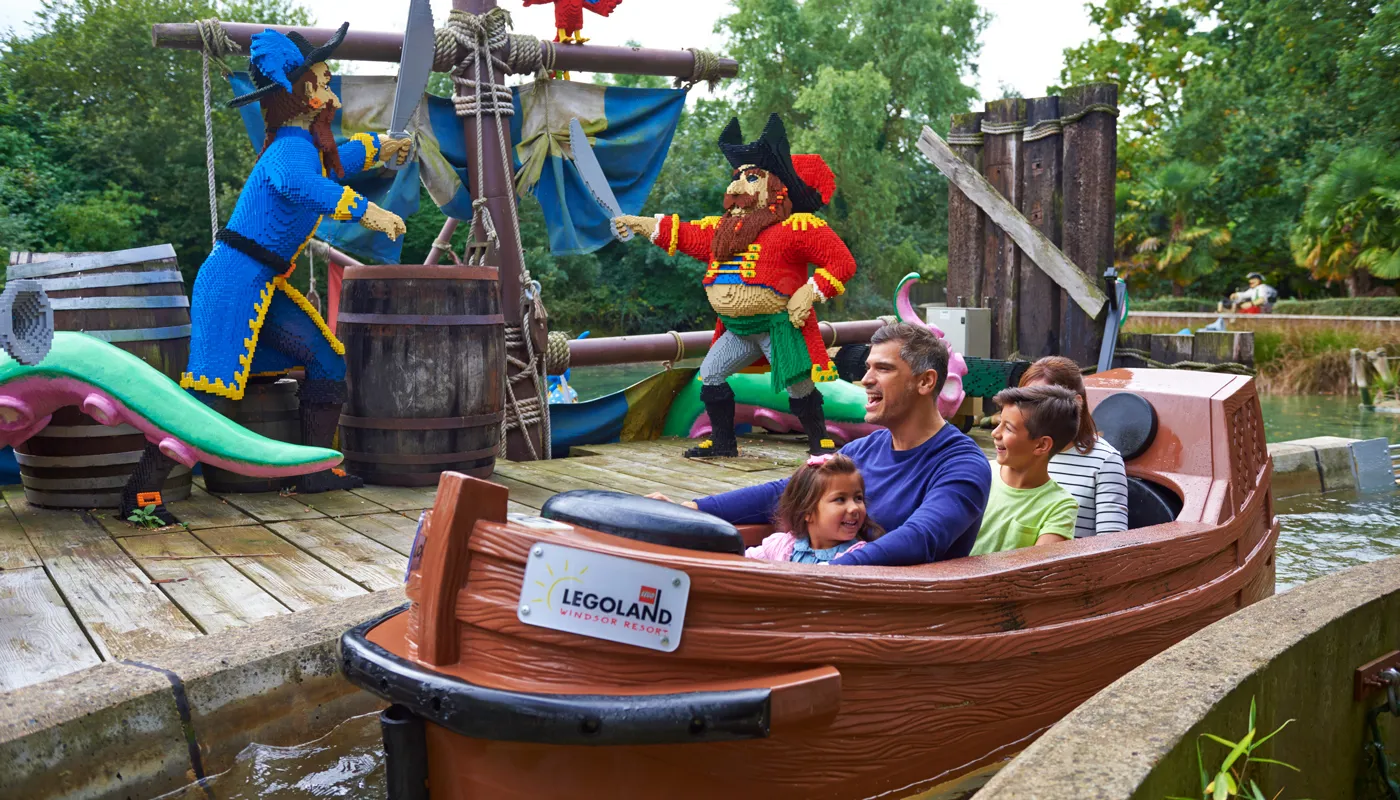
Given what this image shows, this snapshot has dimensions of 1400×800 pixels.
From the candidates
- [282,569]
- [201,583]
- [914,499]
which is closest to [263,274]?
[282,569]

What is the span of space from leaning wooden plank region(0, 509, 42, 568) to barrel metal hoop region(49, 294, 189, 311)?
779mm

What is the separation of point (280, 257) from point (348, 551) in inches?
56.2

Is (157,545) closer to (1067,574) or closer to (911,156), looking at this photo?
(1067,574)

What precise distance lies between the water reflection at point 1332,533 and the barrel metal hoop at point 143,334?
446 centimetres

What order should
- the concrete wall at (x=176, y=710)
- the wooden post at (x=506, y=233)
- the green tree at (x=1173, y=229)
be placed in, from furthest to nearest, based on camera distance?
the green tree at (x=1173, y=229), the wooden post at (x=506, y=233), the concrete wall at (x=176, y=710)

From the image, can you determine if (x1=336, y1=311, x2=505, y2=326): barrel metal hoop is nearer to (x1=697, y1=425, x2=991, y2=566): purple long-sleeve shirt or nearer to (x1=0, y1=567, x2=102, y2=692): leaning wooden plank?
(x1=0, y1=567, x2=102, y2=692): leaning wooden plank

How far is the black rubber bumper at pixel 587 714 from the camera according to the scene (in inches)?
68.4

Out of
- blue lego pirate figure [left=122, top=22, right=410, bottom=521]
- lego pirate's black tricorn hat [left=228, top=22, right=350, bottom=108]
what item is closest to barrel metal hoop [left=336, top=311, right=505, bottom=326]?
blue lego pirate figure [left=122, top=22, right=410, bottom=521]

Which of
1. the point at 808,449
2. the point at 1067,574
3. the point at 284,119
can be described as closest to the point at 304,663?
the point at 1067,574

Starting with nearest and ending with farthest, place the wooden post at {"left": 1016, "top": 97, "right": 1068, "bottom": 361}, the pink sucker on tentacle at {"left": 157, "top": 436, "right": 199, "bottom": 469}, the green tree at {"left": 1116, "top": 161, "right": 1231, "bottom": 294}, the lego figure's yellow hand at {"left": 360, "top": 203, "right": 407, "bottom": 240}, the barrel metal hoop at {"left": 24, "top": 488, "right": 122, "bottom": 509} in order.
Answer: the pink sucker on tentacle at {"left": 157, "top": 436, "right": 199, "bottom": 469} < the barrel metal hoop at {"left": 24, "top": 488, "right": 122, "bottom": 509} < the lego figure's yellow hand at {"left": 360, "top": 203, "right": 407, "bottom": 240} < the wooden post at {"left": 1016, "top": 97, "right": 1068, "bottom": 361} < the green tree at {"left": 1116, "top": 161, "right": 1231, "bottom": 294}

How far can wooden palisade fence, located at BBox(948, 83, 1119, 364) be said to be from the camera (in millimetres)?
7020

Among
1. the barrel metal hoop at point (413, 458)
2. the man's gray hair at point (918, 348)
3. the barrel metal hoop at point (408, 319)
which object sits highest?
the barrel metal hoop at point (408, 319)

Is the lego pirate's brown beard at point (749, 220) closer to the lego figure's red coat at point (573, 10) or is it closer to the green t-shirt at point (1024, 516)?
the lego figure's red coat at point (573, 10)

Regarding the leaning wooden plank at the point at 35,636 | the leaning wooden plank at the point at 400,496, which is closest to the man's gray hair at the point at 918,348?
the leaning wooden plank at the point at 35,636
